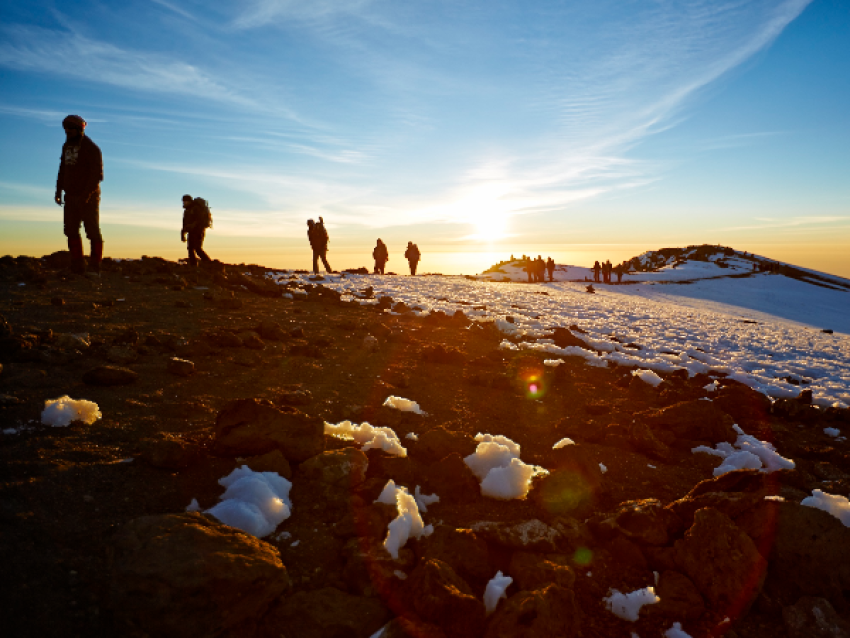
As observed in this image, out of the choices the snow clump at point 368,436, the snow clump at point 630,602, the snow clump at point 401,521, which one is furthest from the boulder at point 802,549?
the snow clump at point 368,436

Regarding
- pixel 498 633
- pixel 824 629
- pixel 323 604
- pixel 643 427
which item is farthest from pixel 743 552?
pixel 323 604

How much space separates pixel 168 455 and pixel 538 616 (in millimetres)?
2489

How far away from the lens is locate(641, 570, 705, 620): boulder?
244 cm

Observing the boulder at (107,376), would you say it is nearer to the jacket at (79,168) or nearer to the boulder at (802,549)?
the boulder at (802,549)

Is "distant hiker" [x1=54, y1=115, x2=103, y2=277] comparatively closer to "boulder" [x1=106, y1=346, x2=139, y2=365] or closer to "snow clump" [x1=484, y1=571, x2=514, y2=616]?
"boulder" [x1=106, y1=346, x2=139, y2=365]

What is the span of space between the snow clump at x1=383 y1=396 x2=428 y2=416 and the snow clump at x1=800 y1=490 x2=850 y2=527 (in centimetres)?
322

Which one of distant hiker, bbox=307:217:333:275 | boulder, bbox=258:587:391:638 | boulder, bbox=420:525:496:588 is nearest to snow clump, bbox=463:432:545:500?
boulder, bbox=420:525:496:588

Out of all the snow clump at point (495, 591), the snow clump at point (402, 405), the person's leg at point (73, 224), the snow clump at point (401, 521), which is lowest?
the snow clump at point (495, 591)

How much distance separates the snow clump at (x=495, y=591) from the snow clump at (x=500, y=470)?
0.92 m

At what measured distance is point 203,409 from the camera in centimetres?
416

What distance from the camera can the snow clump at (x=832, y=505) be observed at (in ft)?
9.71

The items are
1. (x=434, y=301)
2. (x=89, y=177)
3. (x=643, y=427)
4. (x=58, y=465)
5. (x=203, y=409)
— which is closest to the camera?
(x=58, y=465)

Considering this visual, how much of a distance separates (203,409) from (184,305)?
16.2 ft

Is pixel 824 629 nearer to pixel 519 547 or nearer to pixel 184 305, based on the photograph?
pixel 519 547
